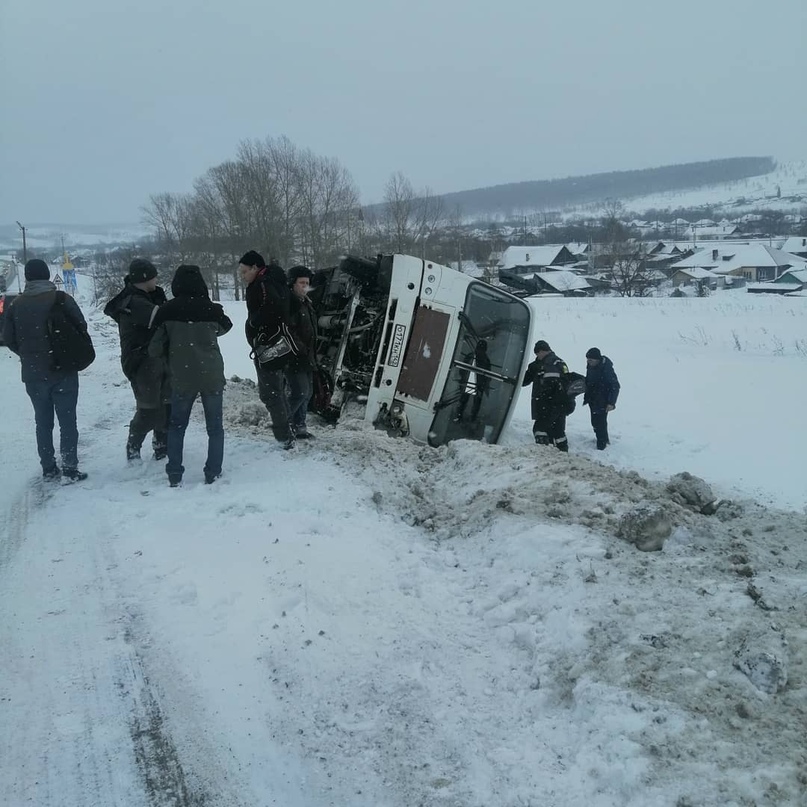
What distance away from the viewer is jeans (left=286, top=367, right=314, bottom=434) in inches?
265

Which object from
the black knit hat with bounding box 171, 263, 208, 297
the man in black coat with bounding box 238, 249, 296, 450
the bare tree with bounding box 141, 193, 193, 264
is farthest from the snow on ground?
the bare tree with bounding box 141, 193, 193, 264

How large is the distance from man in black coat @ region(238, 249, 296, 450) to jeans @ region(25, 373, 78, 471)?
1628 millimetres

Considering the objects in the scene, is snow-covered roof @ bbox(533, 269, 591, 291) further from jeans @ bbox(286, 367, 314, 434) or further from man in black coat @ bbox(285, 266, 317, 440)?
jeans @ bbox(286, 367, 314, 434)

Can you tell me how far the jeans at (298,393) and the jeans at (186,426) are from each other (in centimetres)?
126

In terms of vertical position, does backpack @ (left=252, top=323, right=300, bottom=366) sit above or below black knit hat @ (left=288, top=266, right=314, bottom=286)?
below

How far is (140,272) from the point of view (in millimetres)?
5980

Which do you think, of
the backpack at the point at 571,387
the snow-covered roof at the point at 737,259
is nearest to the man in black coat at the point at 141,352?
the backpack at the point at 571,387

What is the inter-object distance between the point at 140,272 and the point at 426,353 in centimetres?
333

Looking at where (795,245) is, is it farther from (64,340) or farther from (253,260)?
(64,340)

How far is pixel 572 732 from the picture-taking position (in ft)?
9.27

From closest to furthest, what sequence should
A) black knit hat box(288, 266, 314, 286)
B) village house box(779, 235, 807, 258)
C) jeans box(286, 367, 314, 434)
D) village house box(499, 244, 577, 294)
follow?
jeans box(286, 367, 314, 434), black knit hat box(288, 266, 314, 286), village house box(499, 244, 577, 294), village house box(779, 235, 807, 258)

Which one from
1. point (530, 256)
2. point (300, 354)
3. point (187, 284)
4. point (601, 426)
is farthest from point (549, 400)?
point (530, 256)

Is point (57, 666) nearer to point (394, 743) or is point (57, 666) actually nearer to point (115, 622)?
point (115, 622)

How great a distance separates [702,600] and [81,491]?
4.74 metres
